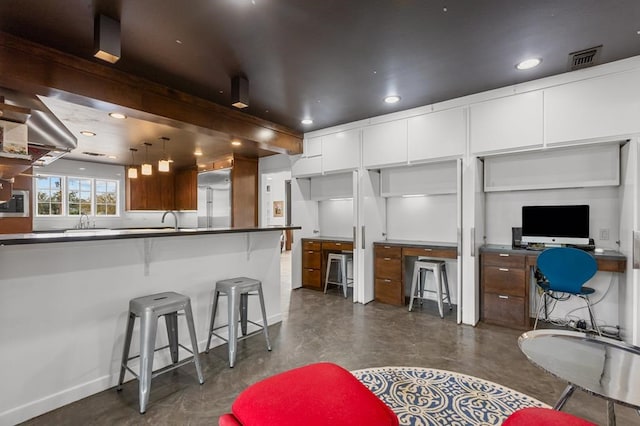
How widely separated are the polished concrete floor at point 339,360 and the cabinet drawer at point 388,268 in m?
0.46

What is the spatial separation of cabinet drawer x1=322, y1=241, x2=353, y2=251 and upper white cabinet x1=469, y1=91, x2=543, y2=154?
222 cm

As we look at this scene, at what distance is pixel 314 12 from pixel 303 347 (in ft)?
9.48

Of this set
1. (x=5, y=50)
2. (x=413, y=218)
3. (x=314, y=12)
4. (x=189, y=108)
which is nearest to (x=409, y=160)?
(x=413, y=218)

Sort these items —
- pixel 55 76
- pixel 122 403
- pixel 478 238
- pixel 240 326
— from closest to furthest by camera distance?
pixel 122 403 < pixel 55 76 < pixel 240 326 < pixel 478 238

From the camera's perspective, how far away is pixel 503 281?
11.7 feet

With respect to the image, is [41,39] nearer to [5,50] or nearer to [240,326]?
[5,50]

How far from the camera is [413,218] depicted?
187 inches

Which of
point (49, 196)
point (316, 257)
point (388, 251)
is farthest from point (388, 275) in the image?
point (49, 196)

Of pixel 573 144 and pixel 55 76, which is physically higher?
pixel 55 76

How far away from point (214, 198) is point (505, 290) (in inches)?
212

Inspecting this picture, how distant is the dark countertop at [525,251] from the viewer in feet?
9.99

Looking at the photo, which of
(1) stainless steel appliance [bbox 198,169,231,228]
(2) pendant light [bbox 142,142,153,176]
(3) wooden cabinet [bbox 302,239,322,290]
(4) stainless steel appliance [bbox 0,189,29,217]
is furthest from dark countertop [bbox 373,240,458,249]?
(4) stainless steel appliance [bbox 0,189,29,217]

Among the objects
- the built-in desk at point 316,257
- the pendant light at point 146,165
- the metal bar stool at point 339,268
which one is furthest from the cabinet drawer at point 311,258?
the pendant light at point 146,165

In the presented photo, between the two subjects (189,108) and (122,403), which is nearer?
(122,403)
